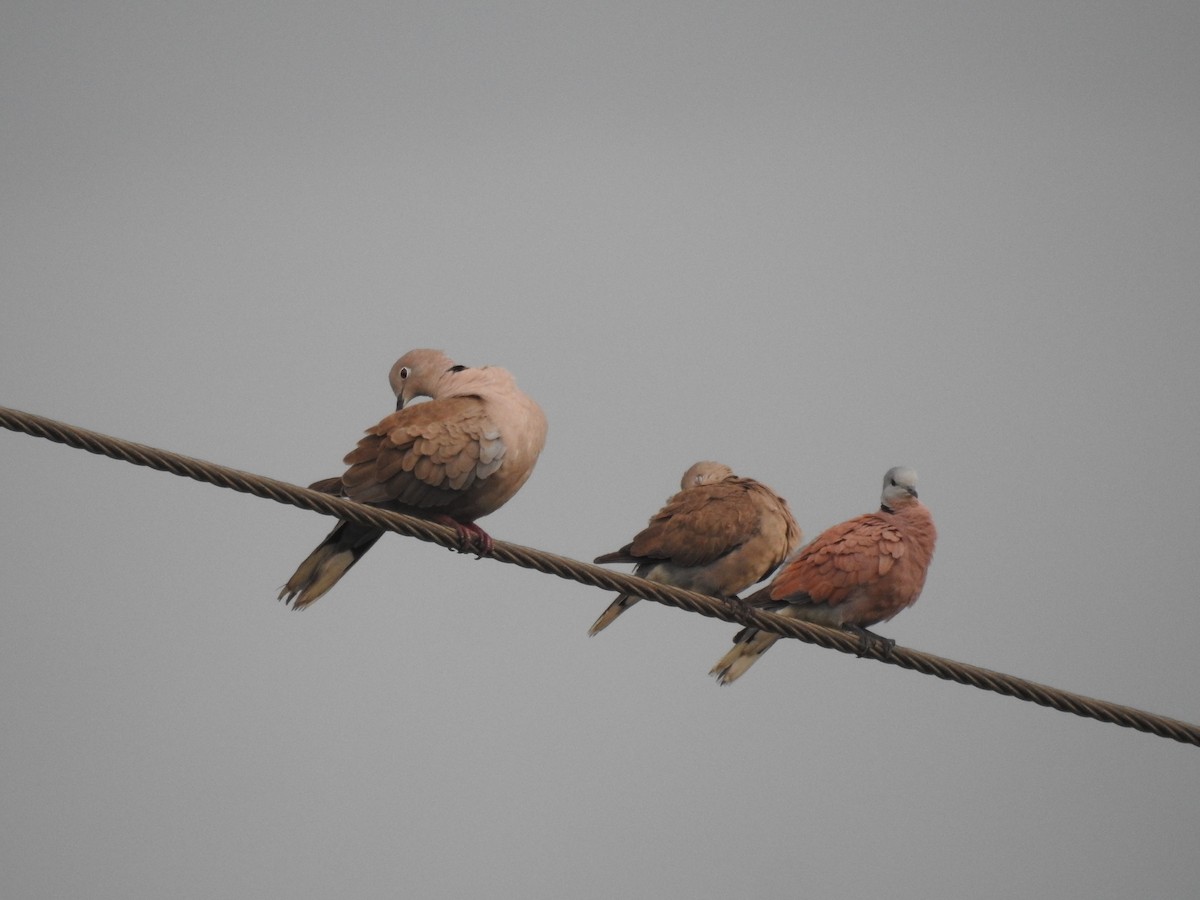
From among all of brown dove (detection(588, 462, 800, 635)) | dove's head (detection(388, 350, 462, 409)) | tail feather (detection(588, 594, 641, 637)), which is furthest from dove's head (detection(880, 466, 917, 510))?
dove's head (detection(388, 350, 462, 409))

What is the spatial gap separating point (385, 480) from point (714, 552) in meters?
2.00

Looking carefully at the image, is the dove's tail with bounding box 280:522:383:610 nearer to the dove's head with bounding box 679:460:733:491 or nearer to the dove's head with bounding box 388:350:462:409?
the dove's head with bounding box 388:350:462:409

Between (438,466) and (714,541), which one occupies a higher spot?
(714,541)

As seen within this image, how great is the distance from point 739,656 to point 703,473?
4.20 feet

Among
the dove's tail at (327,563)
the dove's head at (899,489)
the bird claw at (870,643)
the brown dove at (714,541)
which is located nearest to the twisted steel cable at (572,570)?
the bird claw at (870,643)

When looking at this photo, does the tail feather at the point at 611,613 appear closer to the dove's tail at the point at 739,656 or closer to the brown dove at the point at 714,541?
the brown dove at the point at 714,541

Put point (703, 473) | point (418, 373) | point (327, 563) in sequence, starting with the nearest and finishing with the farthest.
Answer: point (327, 563)
point (418, 373)
point (703, 473)

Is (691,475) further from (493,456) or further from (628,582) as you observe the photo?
(628,582)

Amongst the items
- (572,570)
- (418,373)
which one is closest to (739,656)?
(418,373)

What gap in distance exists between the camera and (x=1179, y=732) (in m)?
5.98

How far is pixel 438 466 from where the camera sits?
263 inches

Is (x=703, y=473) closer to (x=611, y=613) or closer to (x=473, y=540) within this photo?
(x=611, y=613)

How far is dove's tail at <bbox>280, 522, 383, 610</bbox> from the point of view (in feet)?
22.4

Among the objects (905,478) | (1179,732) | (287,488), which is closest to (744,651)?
(905,478)
